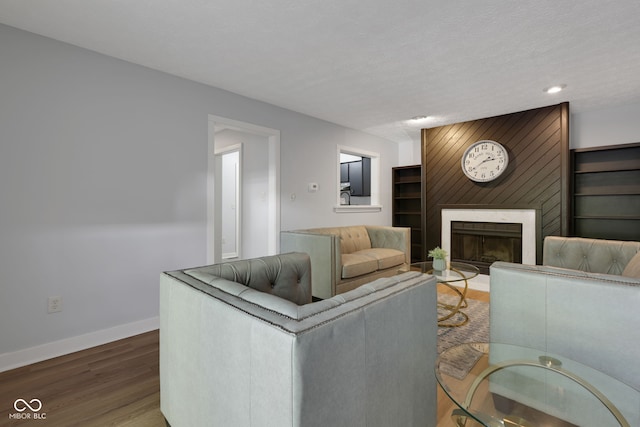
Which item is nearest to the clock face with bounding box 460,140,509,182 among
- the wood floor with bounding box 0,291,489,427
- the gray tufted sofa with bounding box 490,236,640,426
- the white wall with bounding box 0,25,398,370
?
the gray tufted sofa with bounding box 490,236,640,426

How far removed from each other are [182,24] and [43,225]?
1.87m

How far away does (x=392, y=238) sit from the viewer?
14.6ft

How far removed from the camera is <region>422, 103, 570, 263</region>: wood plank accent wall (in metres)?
3.82

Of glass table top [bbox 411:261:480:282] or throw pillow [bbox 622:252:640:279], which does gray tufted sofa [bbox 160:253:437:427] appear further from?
glass table top [bbox 411:261:480:282]

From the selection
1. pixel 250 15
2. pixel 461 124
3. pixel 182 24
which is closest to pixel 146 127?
pixel 182 24

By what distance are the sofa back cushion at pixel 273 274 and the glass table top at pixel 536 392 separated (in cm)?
94

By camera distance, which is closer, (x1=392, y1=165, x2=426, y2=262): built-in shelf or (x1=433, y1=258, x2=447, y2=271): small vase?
(x1=433, y1=258, x2=447, y2=271): small vase

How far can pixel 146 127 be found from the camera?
279cm

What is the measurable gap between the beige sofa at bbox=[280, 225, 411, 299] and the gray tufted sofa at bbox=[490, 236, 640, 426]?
75.9 inches

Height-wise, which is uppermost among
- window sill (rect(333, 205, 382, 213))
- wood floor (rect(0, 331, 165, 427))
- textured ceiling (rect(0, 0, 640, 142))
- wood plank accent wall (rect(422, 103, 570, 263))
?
textured ceiling (rect(0, 0, 640, 142))

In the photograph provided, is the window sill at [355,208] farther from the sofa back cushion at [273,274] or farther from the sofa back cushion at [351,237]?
the sofa back cushion at [273,274]

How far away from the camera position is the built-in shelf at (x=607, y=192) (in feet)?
12.3

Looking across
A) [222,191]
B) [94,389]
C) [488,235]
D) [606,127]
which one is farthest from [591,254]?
[222,191]

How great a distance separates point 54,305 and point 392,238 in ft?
12.7
